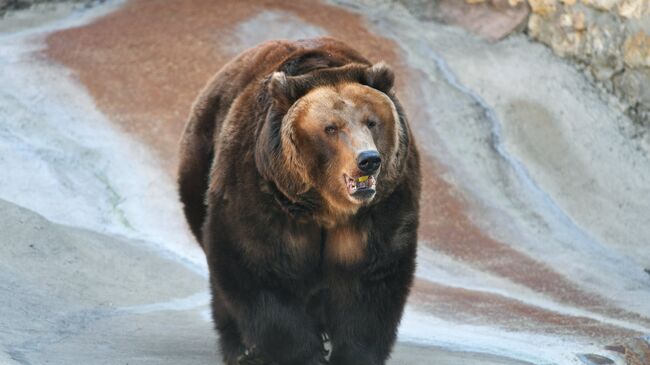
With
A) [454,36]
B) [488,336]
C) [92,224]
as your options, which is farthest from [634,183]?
[92,224]

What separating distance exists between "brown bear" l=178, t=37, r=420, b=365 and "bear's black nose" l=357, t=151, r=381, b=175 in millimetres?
13

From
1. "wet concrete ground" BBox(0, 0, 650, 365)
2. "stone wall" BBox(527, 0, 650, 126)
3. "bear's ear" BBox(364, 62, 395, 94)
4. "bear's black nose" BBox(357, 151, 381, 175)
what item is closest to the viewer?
"bear's black nose" BBox(357, 151, 381, 175)

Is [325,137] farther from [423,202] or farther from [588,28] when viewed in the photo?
[588,28]

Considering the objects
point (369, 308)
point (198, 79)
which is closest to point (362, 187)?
point (369, 308)

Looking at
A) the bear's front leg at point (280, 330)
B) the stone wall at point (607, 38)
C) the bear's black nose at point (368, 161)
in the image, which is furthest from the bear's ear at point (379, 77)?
the stone wall at point (607, 38)

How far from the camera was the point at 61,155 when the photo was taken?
9.85 m

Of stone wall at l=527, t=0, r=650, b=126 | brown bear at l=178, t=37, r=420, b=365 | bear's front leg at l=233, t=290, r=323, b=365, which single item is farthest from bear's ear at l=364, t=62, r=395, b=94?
stone wall at l=527, t=0, r=650, b=126

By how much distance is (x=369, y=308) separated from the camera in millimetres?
5168

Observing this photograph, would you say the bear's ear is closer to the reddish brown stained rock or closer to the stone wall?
the reddish brown stained rock

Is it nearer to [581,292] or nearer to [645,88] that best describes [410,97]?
[645,88]

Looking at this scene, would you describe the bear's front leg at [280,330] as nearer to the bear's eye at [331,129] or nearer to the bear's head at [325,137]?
the bear's head at [325,137]

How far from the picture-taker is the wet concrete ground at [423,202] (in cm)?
658

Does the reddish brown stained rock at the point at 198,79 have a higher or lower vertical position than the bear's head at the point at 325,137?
lower

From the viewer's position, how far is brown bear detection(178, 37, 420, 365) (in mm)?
4902
